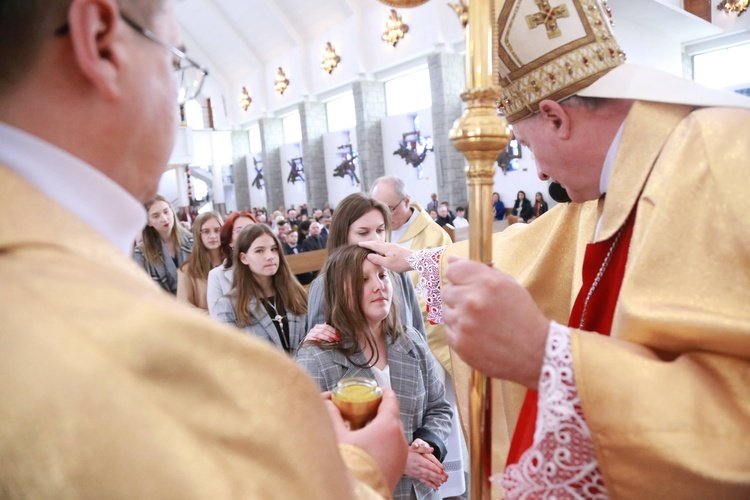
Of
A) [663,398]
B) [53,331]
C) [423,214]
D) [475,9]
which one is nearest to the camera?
[53,331]

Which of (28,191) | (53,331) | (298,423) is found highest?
(28,191)

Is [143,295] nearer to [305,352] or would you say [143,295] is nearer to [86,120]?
[86,120]

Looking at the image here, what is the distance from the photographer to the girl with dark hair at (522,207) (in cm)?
1246

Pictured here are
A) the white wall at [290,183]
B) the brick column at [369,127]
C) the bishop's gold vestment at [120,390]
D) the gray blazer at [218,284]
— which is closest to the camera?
the bishop's gold vestment at [120,390]

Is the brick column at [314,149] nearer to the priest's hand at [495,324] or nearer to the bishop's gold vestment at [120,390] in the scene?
the priest's hand at [495,324]

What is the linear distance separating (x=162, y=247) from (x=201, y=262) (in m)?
0.53

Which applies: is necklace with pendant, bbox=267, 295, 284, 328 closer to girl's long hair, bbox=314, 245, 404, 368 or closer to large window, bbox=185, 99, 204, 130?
girl's long hair, bbox=314, 245, 404, 368

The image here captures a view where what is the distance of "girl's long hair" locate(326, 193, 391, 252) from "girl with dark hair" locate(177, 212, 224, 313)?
1349 millimetres

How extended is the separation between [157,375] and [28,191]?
27 cm

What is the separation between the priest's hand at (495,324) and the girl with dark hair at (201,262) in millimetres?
3256

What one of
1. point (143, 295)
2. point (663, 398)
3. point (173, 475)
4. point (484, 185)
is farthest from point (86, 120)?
point (663, 398)

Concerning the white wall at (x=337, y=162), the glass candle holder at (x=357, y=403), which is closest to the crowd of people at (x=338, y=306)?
the glass candle holder at (x=357, y=403)

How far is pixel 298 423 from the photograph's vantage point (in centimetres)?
69

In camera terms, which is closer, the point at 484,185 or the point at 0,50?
the point at 0,50
